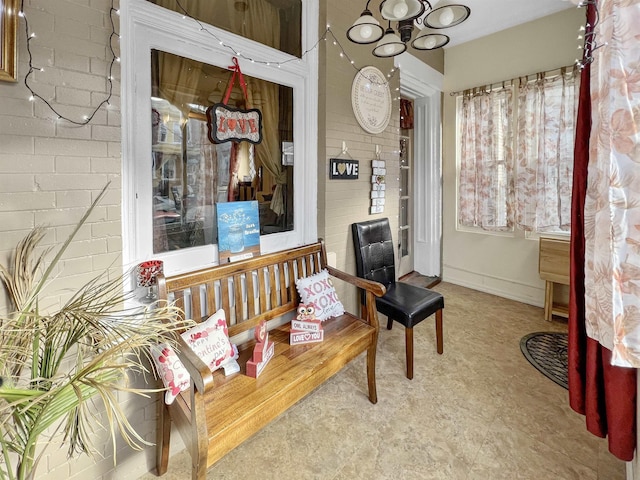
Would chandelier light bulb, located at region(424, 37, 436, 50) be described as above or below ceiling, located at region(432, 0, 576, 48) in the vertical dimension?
below

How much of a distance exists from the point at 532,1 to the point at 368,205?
96.4 inches

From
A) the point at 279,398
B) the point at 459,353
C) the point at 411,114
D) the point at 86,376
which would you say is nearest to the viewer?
the point at 86,376

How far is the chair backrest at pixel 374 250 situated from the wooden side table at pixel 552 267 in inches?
59.5

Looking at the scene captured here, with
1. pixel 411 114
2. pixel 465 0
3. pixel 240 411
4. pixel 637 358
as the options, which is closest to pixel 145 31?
pixel 240 411

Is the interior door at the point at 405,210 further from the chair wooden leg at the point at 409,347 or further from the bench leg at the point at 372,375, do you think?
the bench leg at the point at 372,375

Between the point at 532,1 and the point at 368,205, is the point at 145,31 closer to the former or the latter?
the point at 368,205

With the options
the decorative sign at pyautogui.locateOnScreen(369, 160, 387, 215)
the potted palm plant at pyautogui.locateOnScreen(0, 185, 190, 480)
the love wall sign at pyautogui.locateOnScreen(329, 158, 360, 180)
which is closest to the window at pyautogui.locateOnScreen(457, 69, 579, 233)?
the decorative sign at pyautogui.locateOnScreen(369, 160, 387, 215)

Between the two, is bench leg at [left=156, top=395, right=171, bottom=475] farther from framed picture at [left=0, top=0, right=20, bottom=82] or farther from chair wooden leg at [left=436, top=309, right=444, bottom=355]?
chair wooden leg at [left=436, top=309, right=444, bottom=355]

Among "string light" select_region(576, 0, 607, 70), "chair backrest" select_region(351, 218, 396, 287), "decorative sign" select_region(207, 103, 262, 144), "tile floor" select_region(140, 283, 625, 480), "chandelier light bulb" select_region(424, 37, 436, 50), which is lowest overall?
"tile floor" select_region(140, 283, 625, 480)

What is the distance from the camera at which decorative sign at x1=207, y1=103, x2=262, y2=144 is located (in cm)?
184

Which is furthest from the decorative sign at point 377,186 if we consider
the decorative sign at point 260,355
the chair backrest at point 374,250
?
the decorative sign at point 260,355

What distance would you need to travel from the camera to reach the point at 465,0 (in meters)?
2.97

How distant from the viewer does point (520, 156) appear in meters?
3.32

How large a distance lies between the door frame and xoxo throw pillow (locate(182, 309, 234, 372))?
10.5 feet
